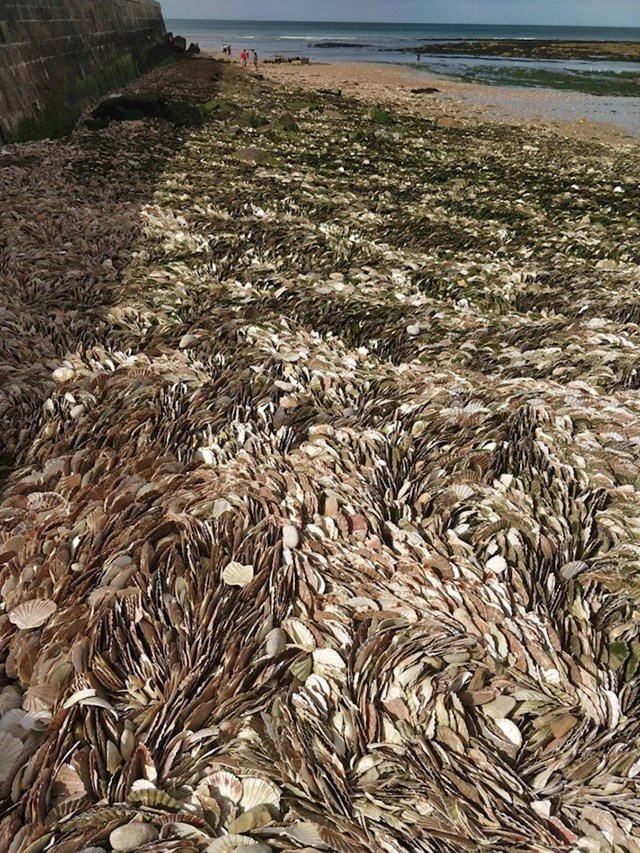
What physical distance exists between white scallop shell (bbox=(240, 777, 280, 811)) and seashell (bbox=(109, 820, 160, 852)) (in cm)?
31

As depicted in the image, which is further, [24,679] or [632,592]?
[632,592]

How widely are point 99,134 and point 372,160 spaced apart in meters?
6.67

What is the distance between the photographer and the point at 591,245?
9.11m

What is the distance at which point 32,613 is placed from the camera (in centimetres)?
269

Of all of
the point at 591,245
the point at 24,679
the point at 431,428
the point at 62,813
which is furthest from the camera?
the point at 591,245

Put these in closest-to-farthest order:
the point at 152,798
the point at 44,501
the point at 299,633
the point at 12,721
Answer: the point at 152,798 → the point at 12,721 → the point at 299,633 → the point at 44,501

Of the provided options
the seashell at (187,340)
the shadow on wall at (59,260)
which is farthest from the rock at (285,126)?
the seashell at (187,340)

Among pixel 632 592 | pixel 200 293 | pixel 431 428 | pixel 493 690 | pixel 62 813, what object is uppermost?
pixel 62 813

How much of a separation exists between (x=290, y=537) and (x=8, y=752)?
1.58 meters

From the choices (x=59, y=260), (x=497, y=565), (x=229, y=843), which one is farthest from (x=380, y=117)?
(x=229, y=843)

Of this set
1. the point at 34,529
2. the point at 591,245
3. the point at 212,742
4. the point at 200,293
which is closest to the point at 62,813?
the point at 212,742

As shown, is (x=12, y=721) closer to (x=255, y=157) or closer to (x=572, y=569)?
(x=572, y=569)

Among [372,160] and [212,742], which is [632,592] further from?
[372,160]

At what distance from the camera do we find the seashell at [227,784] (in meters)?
2.09
